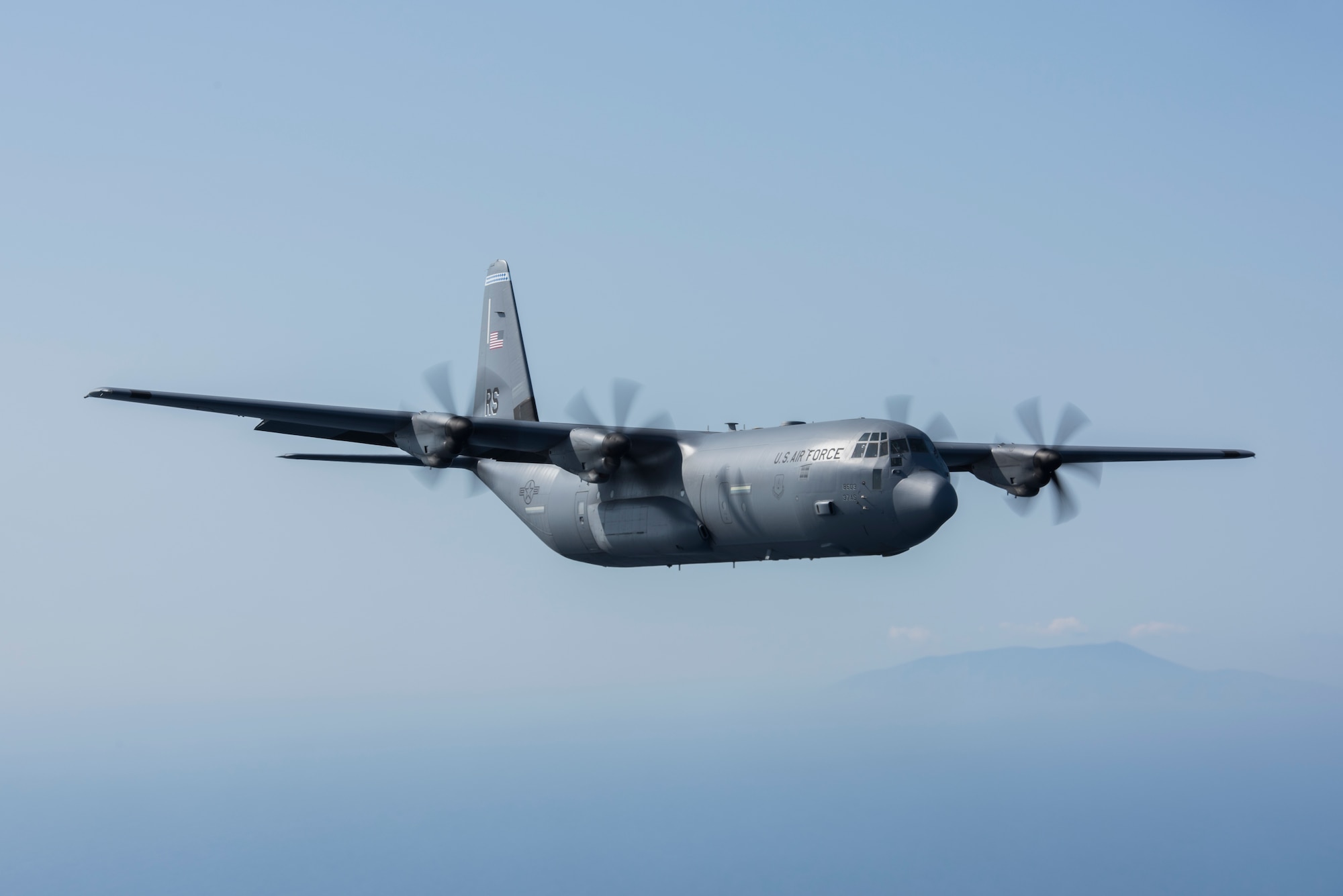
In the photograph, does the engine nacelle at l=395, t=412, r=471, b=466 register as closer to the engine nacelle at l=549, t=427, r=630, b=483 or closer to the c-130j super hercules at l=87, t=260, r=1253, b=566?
the c-130j super hercules at l=87, t=260, r=1253, b=566

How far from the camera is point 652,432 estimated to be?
27422 mm

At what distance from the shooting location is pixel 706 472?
26422mm

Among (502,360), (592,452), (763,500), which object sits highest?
(502,360)

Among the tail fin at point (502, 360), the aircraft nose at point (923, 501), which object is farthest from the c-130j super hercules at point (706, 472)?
the tail fin at point (502, 360)

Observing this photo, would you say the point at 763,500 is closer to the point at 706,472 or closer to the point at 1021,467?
the point at 706,472

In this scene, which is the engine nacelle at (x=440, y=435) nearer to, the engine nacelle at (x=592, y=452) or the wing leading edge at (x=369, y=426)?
the wing leading edge at (x=369, y=426)

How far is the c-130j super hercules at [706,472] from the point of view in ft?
79.0

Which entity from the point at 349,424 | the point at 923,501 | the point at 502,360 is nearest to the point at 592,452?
the point at 349,424

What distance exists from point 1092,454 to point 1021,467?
2.23 metres

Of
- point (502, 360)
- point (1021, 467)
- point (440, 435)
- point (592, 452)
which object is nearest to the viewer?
point (440, 435)

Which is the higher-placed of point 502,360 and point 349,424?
point 502,360

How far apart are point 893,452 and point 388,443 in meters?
11.0

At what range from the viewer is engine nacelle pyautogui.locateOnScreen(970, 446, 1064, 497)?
29.1 metres

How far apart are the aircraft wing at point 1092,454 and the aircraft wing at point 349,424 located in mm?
9231
